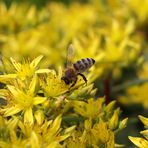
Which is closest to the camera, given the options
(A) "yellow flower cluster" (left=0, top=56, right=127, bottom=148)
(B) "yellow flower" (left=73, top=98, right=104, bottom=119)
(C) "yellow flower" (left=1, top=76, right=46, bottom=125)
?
(A) "yellow flower cluster" (left=0, top=56, right=127, bottom=148)

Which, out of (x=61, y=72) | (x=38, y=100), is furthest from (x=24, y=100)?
(x=61, y=72)

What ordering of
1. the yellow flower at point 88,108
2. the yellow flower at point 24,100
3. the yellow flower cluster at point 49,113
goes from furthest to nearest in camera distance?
the yellow flower at point 88,108, the yellow flower at point 24,100, the yellow flower cluster at point 49,113

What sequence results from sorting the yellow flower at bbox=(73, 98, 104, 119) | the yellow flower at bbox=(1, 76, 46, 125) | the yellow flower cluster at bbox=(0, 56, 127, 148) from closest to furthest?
the yellow flower cluster at bbox=(0, 56, 127, 148) < the yellow flower at bbox=(1, 76, 46, 125) < the yellow flower at bbox=(73, 98, 104, 119)

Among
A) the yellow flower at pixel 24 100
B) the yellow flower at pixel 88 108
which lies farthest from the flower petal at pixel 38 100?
the yellow flower at pixel 88 108

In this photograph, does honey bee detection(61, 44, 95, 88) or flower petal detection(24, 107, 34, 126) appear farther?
honey bee detection(61, 44, 95, 88)

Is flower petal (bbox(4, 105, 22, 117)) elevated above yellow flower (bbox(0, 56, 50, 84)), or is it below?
below

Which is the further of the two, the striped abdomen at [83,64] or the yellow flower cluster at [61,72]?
the striped abdomen at [83,64]

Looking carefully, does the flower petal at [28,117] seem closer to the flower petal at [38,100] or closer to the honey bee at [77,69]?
the flower petal at [38,100]

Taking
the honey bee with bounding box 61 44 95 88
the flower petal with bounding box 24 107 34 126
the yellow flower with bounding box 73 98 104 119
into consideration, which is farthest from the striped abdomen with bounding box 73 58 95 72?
the flower petal with bounding box 24 107 34 126

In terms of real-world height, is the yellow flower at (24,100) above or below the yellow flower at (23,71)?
below

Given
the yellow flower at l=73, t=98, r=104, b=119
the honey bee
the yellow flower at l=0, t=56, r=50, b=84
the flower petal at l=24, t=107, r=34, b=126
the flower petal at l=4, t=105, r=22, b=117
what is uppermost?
the yellow flower at l=0, t=56, r=50, b=84

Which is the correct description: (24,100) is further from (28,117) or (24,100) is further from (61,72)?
(61,72)

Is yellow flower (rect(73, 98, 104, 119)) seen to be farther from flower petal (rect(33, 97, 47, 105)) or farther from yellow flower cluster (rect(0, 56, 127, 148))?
flower petal (rect(33, 97, 47, 105))

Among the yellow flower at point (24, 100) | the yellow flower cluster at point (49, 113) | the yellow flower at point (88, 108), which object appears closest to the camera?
the yellow flower cluster at point (49, 113)
